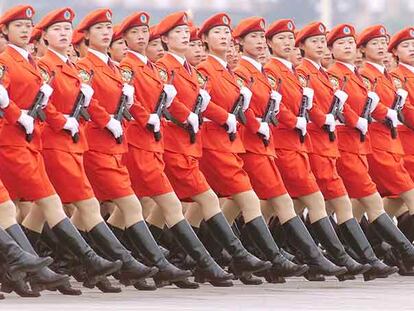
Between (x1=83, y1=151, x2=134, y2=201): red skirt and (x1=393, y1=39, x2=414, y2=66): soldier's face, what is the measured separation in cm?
309

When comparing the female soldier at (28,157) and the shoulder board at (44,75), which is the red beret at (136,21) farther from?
the female soldier at (28,157)

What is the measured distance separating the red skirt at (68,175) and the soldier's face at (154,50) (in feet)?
6.50

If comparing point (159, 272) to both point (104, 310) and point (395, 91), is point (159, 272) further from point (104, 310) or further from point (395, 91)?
point (395, 91)

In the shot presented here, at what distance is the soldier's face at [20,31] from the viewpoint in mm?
14078

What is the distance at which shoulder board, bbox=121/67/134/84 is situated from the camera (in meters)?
14.7

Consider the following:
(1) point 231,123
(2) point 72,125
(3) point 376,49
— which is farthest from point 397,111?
(2) point 72,125

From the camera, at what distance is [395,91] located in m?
16.4

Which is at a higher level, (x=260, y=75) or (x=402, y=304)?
(x=260, y=75)

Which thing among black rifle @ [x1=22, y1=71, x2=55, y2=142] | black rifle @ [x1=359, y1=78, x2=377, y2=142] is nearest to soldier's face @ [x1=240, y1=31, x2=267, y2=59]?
black rifle @ [x1=359, y1=78, x2=377, y2=142]

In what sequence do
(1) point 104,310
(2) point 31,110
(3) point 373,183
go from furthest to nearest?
1. (3) point 373,183
2. (2) point 31,110
3. (1) point 104,310

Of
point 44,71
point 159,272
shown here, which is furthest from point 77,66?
point 159,272

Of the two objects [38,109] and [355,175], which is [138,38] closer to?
[38,109]

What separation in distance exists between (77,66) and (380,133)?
2.73m

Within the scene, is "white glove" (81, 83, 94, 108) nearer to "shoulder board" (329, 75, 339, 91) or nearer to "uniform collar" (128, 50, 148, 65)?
"uniform collar" (128, 50, 148, 65)
